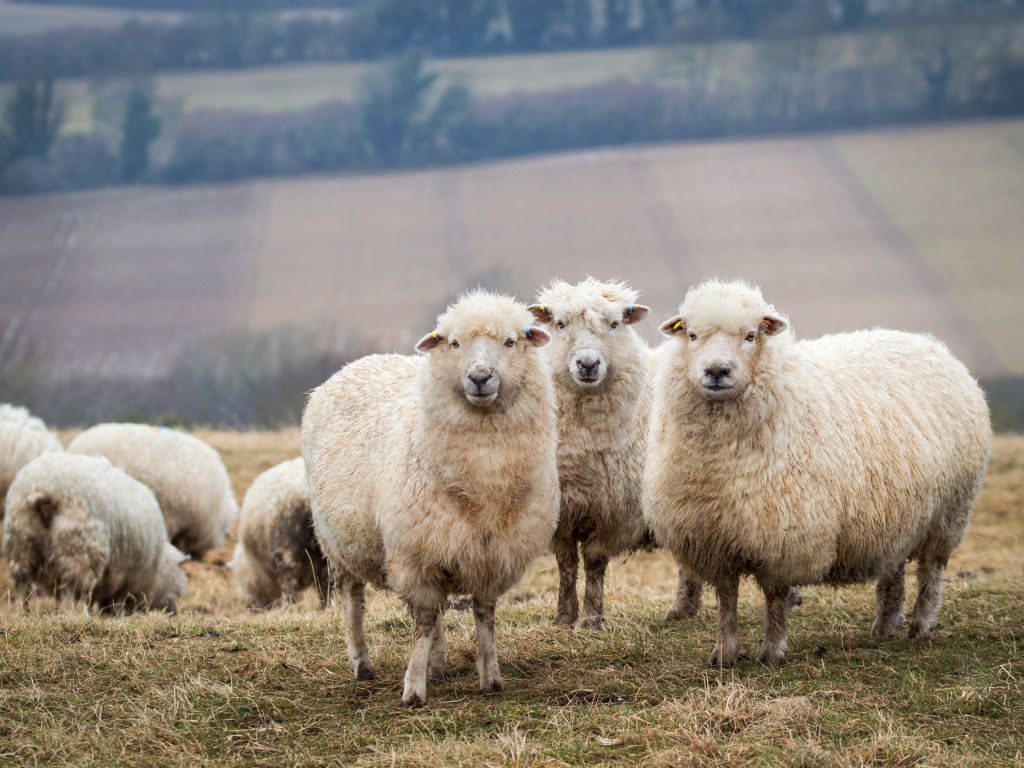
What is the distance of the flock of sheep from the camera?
5.23m

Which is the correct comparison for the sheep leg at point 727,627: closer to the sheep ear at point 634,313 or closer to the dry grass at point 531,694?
the dry grass at point 531,694

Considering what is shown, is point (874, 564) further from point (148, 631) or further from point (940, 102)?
point (940, 102)

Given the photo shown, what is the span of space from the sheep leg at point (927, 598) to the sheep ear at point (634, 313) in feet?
8.46

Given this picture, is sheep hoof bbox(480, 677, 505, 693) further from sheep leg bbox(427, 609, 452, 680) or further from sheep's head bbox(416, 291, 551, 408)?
sheep's head bbox(416, 291, 551, 408)

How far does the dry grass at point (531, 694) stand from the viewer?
437 cm

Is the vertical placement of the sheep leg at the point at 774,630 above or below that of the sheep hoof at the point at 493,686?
above

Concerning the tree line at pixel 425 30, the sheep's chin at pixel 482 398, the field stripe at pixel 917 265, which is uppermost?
the tree line at pixel 425 30

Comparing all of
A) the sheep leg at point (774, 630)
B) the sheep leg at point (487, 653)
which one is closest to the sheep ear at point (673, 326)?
the sheep leg at point (774, 630)

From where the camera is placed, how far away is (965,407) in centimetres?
666

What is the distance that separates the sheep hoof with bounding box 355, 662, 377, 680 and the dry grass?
0.10 metres

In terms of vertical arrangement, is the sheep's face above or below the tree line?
below

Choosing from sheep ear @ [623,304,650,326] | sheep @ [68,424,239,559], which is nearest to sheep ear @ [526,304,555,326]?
sheep ear @ [623,304,650,326]

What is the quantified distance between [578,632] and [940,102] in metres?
41.0

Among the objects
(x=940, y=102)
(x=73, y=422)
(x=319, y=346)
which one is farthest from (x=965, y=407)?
(x=940, y=102)
